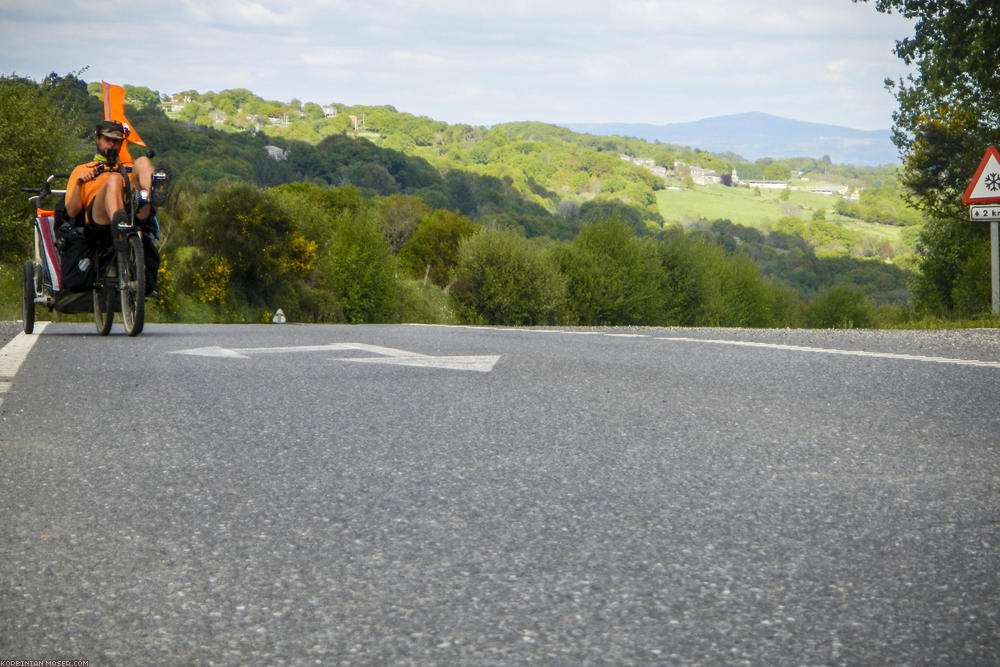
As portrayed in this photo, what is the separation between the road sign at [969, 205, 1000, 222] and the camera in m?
14.2

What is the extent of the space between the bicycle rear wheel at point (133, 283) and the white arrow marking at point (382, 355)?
123 cm

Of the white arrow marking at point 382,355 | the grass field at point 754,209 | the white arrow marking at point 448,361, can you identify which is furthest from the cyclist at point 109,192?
the grass field at point 754,209

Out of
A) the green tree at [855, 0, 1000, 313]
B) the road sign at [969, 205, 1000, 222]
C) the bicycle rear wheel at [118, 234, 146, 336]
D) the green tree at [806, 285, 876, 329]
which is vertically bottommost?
the green tree at [806, 285, 876, 329]

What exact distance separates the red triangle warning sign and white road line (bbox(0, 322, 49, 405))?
1236 cm

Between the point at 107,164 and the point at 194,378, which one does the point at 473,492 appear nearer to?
the point at 194,378

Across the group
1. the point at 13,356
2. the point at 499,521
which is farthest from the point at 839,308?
the point at 499,521

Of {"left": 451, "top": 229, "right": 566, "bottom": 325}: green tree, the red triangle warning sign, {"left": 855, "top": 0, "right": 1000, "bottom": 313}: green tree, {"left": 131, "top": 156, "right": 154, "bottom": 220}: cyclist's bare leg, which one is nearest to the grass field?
{"left": 451, "top": 229, "right": 566, "bottom": 325}: green tree

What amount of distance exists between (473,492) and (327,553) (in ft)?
2.65

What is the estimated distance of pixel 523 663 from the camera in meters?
2.14

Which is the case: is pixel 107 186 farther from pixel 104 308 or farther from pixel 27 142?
pixel 27 142

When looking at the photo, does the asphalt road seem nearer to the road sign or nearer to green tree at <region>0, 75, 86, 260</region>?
the road sign

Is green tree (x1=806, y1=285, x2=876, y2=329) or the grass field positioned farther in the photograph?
the grass field

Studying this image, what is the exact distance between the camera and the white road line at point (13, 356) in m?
6.34

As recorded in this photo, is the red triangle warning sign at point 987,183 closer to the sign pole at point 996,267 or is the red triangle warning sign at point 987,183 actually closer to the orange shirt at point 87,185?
the sign pole at point 996,267
